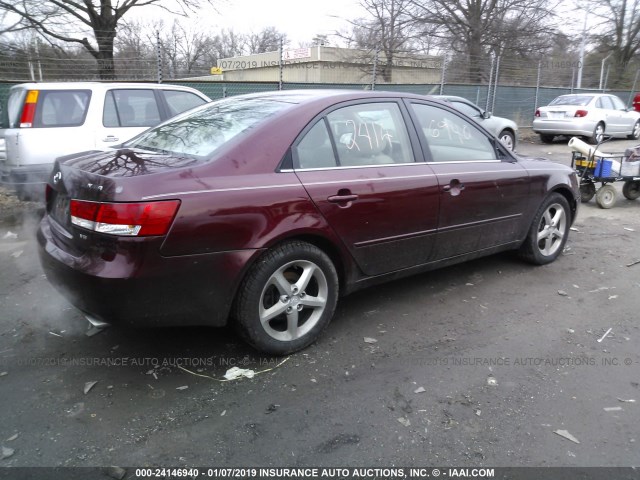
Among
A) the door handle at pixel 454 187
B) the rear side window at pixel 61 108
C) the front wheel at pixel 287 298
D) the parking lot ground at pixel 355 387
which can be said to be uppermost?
the rear side window at pixel 61 108

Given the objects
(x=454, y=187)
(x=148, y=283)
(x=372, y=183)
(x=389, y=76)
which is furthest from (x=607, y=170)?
(x=389, y=76)

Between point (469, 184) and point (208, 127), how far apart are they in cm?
201

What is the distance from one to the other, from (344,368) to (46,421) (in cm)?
162

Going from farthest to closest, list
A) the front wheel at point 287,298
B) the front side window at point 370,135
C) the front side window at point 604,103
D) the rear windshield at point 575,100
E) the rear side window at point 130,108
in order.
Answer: the front side window at point 604,103, the rear windshield at point 575,100, the rear side window at point 130,108, the front side window at point 370,135, the front wheel at point 287,298

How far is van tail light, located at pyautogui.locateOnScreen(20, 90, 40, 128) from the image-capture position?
6.24 meters

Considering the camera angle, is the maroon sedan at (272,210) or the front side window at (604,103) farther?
the front side window at (604,103)

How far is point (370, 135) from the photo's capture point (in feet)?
11.7

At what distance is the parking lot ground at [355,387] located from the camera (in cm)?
238

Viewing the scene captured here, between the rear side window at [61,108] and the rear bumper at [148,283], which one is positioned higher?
the rear side window at [61,108]

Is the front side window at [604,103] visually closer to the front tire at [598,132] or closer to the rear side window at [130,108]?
the front tire at [598,132]

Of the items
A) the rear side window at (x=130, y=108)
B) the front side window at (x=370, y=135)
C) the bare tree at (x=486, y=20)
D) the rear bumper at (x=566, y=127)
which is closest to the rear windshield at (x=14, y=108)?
the rear side window at (x=130, y=108)

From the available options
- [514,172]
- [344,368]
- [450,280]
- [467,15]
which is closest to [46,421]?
[344,368]

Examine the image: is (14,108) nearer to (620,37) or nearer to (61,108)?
(61,108)

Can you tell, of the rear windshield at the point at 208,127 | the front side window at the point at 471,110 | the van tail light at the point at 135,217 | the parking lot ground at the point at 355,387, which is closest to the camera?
the parking lot ground at the point at 355,387
